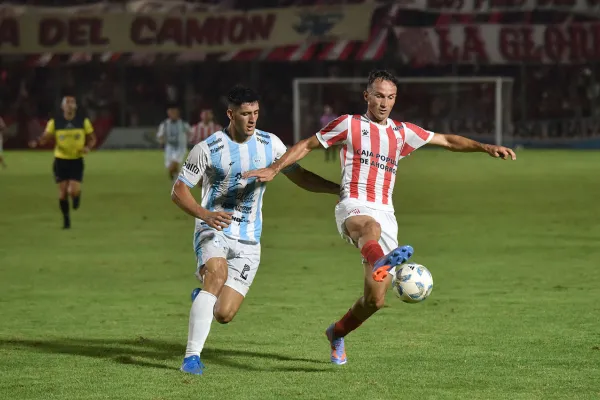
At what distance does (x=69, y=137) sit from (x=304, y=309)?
30.1 feet

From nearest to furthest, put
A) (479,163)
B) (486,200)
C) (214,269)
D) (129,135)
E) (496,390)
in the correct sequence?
(496,390)
(214,269)
(486,200)
(479,163)
(129,135)

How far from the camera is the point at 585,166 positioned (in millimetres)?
36469

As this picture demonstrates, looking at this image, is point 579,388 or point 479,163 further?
point 479,163

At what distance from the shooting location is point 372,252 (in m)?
7.99

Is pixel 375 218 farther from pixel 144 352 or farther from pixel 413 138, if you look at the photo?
pixel 144 352

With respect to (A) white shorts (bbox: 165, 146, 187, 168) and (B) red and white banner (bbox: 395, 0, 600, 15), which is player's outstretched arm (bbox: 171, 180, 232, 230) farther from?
(B) red and white banner (bbox: 395, 0, 600, 15)

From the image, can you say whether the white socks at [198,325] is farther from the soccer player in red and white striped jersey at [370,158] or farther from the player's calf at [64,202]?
the player's calf at [64,202]

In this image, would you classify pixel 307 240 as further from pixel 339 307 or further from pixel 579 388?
pixel 579 388

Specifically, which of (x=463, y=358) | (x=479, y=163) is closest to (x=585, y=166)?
(x=479, y=163)

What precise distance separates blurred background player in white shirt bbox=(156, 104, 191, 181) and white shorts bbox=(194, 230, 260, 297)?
67.0 ft

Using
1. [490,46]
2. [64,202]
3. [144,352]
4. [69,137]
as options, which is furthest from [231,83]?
[144,352]

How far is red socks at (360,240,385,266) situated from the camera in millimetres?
7945

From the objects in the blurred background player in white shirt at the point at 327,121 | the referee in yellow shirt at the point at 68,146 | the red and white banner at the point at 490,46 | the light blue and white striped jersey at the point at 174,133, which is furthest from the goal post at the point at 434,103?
the referee in yellow shirt at the point at 68,146

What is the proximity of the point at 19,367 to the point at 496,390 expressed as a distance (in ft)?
10.4
